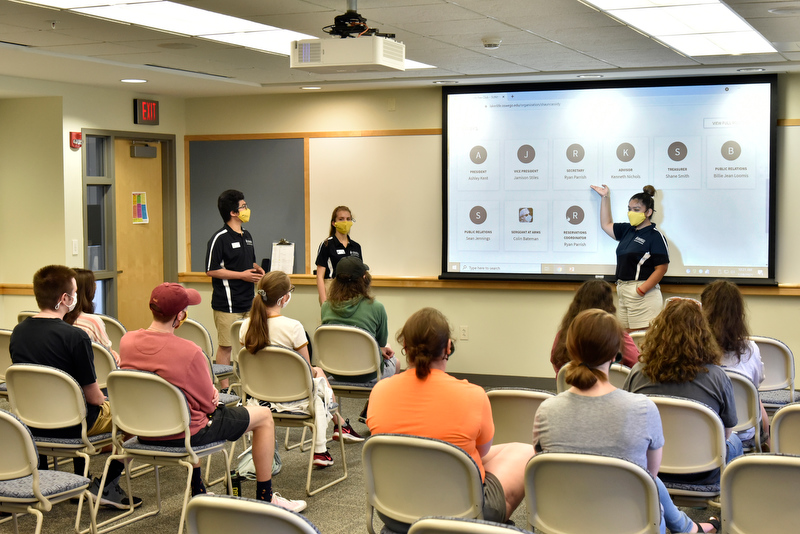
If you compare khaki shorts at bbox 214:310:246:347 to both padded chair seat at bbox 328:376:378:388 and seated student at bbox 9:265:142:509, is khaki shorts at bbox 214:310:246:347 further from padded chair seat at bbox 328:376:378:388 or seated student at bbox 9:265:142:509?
seated student at bbox 9:265:142:509

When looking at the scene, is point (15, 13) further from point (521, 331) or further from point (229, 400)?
point (521, 331)

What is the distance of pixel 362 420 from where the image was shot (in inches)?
242

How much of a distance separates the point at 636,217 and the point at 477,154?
63.6 inches

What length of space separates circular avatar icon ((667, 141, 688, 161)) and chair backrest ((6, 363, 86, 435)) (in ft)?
17.5

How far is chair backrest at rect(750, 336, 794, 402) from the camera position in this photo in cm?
466

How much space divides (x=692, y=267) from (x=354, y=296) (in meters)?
3.40

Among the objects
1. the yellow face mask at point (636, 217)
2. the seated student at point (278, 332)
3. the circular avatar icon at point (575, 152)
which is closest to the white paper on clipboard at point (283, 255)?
the circular avatar icon at point (575, 152)

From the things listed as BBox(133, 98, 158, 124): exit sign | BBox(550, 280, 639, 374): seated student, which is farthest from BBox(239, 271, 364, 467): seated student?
BBox(133, 98, 158, 124): exit sign

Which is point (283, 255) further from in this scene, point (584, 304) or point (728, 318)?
point (728, 318)

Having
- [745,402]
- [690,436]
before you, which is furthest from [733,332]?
[690,436]

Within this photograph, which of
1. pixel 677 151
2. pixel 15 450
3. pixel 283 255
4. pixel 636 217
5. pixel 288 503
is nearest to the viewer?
pixel 15 450

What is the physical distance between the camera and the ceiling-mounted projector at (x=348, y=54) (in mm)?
4375

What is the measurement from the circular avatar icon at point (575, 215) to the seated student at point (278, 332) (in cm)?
352

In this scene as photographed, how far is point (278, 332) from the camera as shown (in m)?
4.62
